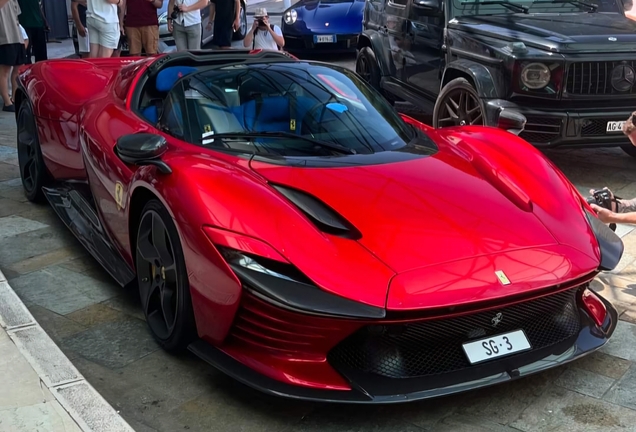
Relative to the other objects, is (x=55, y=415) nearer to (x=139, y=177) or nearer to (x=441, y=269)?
(x=139, y=177)

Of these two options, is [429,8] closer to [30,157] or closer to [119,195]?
[30,157]

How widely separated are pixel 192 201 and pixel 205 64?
1544 mm

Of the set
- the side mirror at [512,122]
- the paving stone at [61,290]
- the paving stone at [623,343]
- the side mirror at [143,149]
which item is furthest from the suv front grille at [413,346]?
the side mirror at [512,122]

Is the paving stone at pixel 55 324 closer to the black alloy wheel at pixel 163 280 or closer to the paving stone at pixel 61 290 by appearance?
the paving stone at pixel 61 290

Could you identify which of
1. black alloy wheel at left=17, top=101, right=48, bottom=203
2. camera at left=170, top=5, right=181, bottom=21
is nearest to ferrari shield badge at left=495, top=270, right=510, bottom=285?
black alloy wheel at left=17, top=101, right=48, bottom=203

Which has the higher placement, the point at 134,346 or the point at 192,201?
the point at 192,201

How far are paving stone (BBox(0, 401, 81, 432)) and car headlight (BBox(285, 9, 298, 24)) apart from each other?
33.9ft

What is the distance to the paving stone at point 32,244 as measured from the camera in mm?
4691

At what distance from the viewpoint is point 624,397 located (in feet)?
10.1

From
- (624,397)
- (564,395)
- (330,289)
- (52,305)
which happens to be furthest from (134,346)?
(624,397)

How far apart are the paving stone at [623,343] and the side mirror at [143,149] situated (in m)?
2.09

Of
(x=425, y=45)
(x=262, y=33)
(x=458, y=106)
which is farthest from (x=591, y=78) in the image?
(x=262, y=33)

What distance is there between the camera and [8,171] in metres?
6.44

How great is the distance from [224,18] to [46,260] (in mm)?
5592
